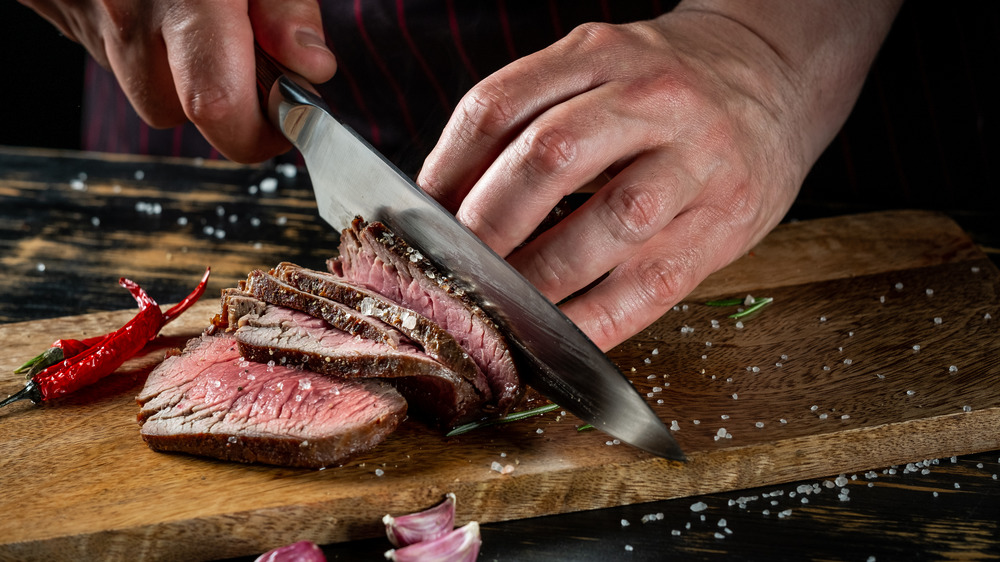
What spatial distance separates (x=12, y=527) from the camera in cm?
197

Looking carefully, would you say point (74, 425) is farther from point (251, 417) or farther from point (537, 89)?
point (537, 89)

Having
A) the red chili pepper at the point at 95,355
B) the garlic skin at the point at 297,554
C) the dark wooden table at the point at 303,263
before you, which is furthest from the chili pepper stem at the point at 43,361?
the garlic skin at the point at 297,554

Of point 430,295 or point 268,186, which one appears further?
point 268,186

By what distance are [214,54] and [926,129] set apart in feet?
9.57

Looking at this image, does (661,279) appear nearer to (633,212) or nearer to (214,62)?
(633,212)

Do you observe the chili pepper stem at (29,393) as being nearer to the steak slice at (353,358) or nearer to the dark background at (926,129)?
the steak slice at (353,358)

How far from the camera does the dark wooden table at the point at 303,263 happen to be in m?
2.00

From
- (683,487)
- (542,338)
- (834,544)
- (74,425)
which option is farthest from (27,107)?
(834,544)

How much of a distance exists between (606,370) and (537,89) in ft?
2.38

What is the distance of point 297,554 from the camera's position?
1.89 meters

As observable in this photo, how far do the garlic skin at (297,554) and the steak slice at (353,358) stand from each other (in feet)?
1.49

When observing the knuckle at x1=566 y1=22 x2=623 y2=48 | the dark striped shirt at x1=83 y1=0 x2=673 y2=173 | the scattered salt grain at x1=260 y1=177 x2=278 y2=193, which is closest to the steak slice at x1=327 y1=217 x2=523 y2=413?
the knuckle at x1=566 y1=22 x2=623 y2=48

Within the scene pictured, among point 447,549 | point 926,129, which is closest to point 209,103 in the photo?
point 447,549

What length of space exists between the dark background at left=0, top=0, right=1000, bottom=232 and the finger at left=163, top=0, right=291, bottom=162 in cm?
233
